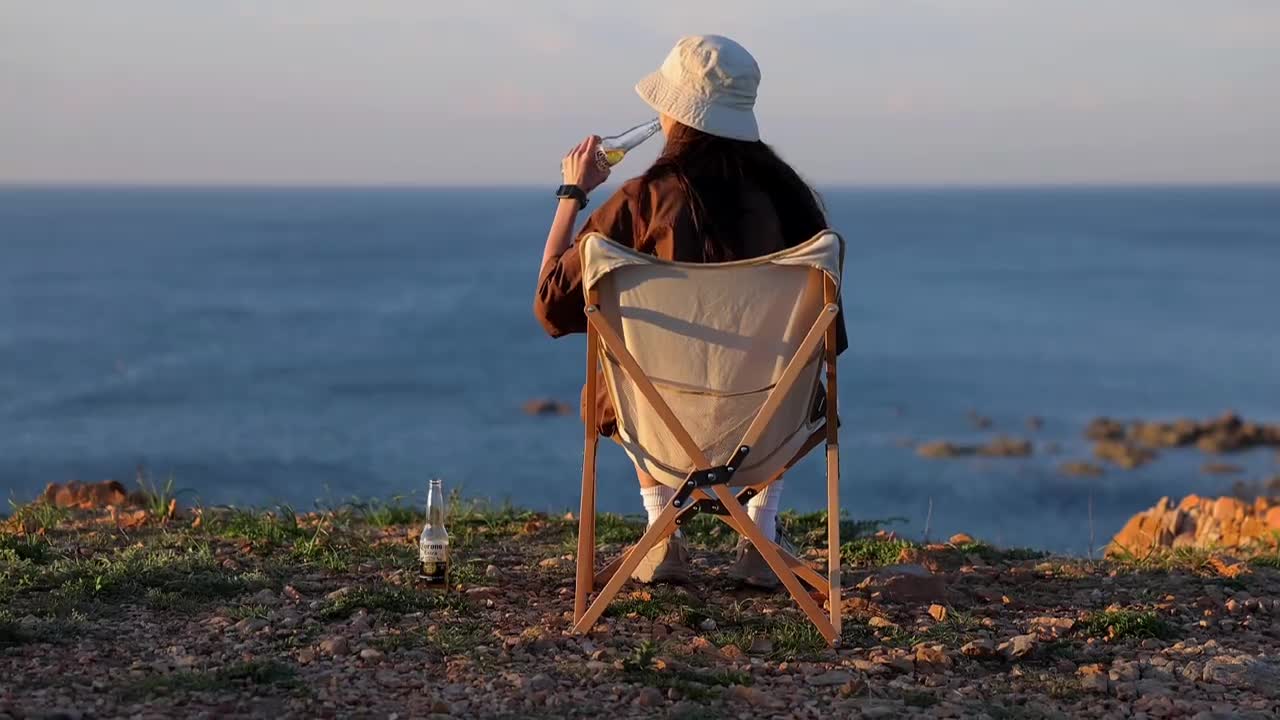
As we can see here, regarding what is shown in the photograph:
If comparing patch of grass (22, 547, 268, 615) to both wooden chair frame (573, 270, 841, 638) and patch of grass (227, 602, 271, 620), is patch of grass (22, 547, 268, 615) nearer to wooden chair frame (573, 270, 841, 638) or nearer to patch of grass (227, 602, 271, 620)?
patch of grass (227, 602, 271, 620)

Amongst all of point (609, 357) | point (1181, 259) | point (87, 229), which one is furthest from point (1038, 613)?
point (87, 229)

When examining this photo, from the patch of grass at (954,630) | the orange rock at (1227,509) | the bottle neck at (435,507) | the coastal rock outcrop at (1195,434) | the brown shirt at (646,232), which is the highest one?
the brown shirt at (646,232)

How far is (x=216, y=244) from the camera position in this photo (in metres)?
126

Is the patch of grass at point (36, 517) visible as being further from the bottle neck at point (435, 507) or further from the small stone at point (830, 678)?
the small stone at point (830, 678)

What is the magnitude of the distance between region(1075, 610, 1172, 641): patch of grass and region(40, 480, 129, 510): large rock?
459 cm

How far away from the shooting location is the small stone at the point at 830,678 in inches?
164

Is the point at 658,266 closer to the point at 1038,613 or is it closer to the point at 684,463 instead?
the point at 684,463

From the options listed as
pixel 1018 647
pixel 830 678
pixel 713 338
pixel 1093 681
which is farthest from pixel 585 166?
pixel 1093 681

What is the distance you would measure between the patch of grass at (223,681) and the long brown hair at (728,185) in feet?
6.02

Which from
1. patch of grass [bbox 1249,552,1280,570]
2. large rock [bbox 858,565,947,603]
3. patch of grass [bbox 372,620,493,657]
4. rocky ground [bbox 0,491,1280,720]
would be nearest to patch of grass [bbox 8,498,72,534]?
rocky ground [bbox 0,491,1280,720]

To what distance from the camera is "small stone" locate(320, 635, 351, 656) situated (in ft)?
14.1

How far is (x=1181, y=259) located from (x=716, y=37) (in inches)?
5002

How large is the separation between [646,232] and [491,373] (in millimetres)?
56567

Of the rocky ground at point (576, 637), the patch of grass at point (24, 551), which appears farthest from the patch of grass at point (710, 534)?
the patch of grass at point (24, 551)
